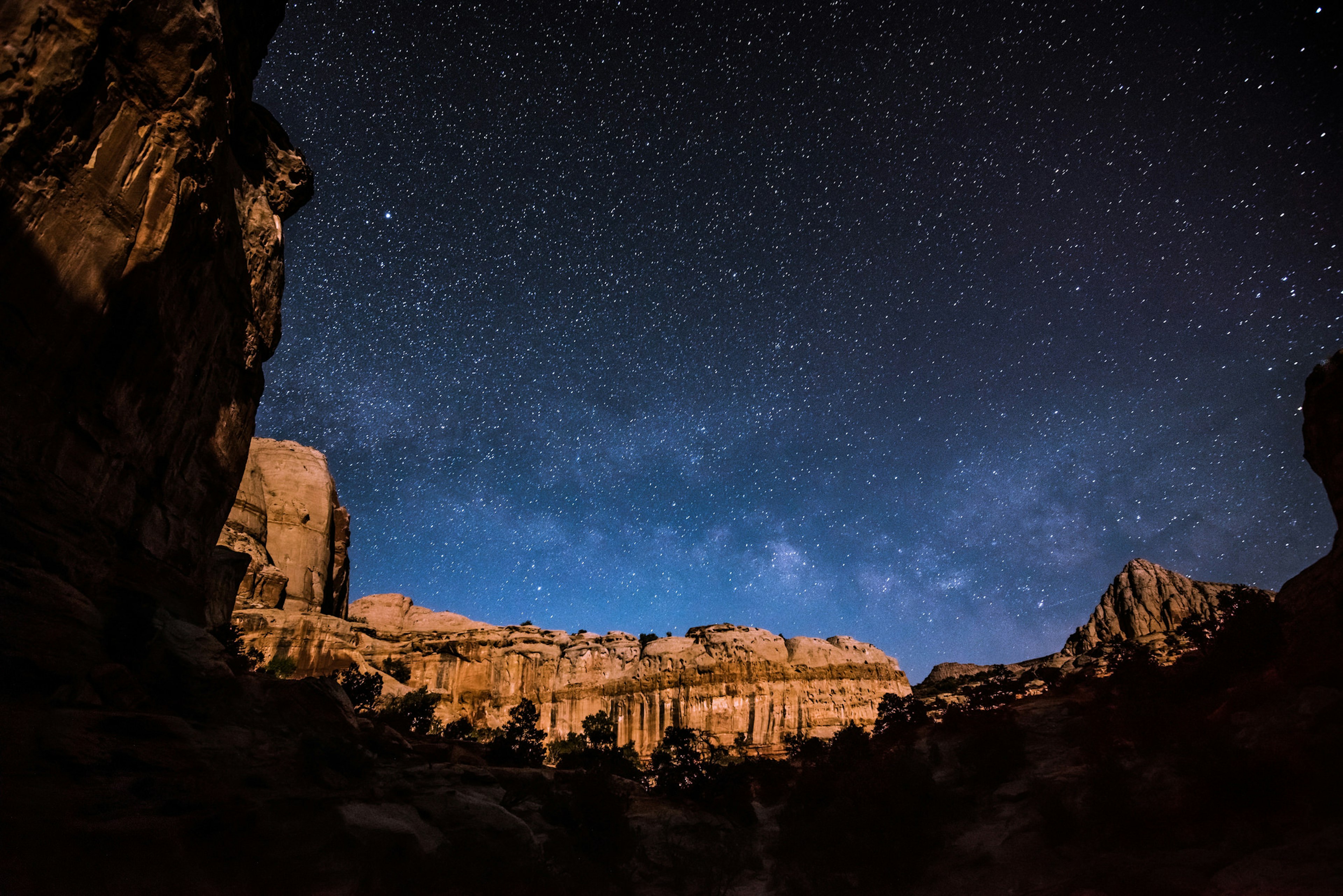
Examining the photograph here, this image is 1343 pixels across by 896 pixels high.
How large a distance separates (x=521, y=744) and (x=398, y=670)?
35.8 m

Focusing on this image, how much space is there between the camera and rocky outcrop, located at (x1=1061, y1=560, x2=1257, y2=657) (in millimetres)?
70500

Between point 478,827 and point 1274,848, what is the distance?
19366 millimetres

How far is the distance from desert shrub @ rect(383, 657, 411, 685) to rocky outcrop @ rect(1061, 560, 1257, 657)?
267ft

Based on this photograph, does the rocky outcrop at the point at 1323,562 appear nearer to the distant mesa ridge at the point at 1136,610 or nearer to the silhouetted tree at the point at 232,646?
the silhouetted tree at the point at 232,646

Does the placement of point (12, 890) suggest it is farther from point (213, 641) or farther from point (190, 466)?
point (190, 466)

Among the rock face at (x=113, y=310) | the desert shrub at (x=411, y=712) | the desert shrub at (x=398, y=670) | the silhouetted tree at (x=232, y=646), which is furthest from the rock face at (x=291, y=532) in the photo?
the rock face at (x=113, y=310)

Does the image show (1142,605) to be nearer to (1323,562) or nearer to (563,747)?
(1323,562)

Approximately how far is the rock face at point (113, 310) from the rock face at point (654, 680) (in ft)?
175

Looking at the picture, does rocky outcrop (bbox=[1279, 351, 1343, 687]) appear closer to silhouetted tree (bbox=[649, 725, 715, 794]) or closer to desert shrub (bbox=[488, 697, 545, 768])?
silhouetted tree (bbox=[649, 725, 715, 794])

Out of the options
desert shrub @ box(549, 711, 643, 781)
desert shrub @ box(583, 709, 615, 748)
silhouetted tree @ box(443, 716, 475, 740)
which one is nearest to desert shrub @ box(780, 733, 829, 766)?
desert shrub @ box(549, 711, 643, 781)

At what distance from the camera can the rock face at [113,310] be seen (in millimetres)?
12688

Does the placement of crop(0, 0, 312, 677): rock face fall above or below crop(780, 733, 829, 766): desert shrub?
above

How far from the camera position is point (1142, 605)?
2916 inches

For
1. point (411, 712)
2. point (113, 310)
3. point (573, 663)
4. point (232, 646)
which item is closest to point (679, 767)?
point (411, 712)
